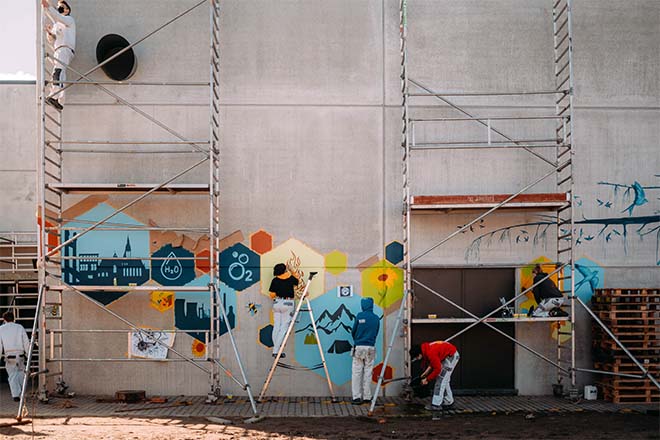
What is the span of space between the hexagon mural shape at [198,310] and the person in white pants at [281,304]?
29.3 inches

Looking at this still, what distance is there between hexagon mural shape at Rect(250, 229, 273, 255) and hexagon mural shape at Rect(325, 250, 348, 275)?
1.04 meters

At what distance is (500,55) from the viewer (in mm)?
11094

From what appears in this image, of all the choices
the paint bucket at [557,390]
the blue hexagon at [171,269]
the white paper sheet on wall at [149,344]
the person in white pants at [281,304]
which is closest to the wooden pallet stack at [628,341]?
the paint bucket at [557,390]

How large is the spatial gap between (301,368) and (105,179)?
15.6ft

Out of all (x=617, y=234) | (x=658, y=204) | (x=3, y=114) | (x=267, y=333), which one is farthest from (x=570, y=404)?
(x=3, y=114)

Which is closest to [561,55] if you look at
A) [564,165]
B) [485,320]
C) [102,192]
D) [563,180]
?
[564,165]

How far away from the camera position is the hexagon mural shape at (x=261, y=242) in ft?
35.4

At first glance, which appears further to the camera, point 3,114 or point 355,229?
point 3,114

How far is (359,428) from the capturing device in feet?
28.0

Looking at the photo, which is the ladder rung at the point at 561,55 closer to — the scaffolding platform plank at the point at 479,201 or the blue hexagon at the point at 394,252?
the scaffolding platform plank at the point at 479,201

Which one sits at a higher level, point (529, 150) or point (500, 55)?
point (500, 55)

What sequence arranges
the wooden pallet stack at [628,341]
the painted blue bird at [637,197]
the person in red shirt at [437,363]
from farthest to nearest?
the painted blue bird at [637,197] → the wooden pallet stack at [628,341] → the person in red shirt at [437,363]

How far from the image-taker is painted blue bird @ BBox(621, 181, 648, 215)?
36.4 ft

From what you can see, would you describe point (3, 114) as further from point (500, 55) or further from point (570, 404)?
point (570, 404)
